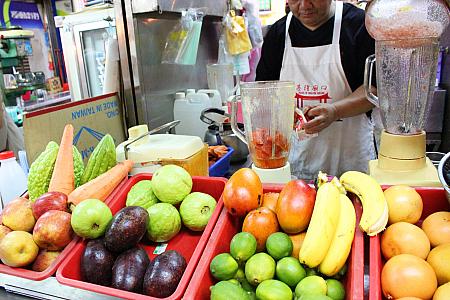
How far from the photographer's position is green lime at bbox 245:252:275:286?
2.49ft

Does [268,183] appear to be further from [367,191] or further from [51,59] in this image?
[51,59]

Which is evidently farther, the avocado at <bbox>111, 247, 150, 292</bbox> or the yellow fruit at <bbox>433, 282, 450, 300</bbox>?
the avocado at <bbox>111, 247, 150, 292</bbox>

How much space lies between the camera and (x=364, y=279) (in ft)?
2.40

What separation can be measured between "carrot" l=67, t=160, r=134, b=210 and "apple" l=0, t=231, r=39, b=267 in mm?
134

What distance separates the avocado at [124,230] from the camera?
0.86 meters

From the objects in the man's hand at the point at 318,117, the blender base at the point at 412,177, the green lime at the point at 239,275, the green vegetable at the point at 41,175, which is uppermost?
the man's hand at the point at 318,117

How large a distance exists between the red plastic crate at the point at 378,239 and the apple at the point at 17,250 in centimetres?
78

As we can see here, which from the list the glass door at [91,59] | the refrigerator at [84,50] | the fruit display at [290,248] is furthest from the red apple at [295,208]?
the glass door at [91,59]

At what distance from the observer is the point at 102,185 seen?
1.08 m

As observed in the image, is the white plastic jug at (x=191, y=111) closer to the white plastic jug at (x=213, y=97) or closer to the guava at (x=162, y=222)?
the white plastic jug at (x=213, y=97)

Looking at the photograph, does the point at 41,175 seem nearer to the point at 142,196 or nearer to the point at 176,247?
the point at 142,196

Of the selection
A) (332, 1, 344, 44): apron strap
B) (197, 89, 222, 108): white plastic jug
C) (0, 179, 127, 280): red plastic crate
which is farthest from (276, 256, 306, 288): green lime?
(197, 89, 222, 108): white plastic jug

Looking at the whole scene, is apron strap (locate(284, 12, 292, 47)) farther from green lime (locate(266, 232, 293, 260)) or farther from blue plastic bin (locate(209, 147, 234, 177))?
green lime (locate(266, 232, 293, 260))

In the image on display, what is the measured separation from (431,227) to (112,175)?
0.88 m
